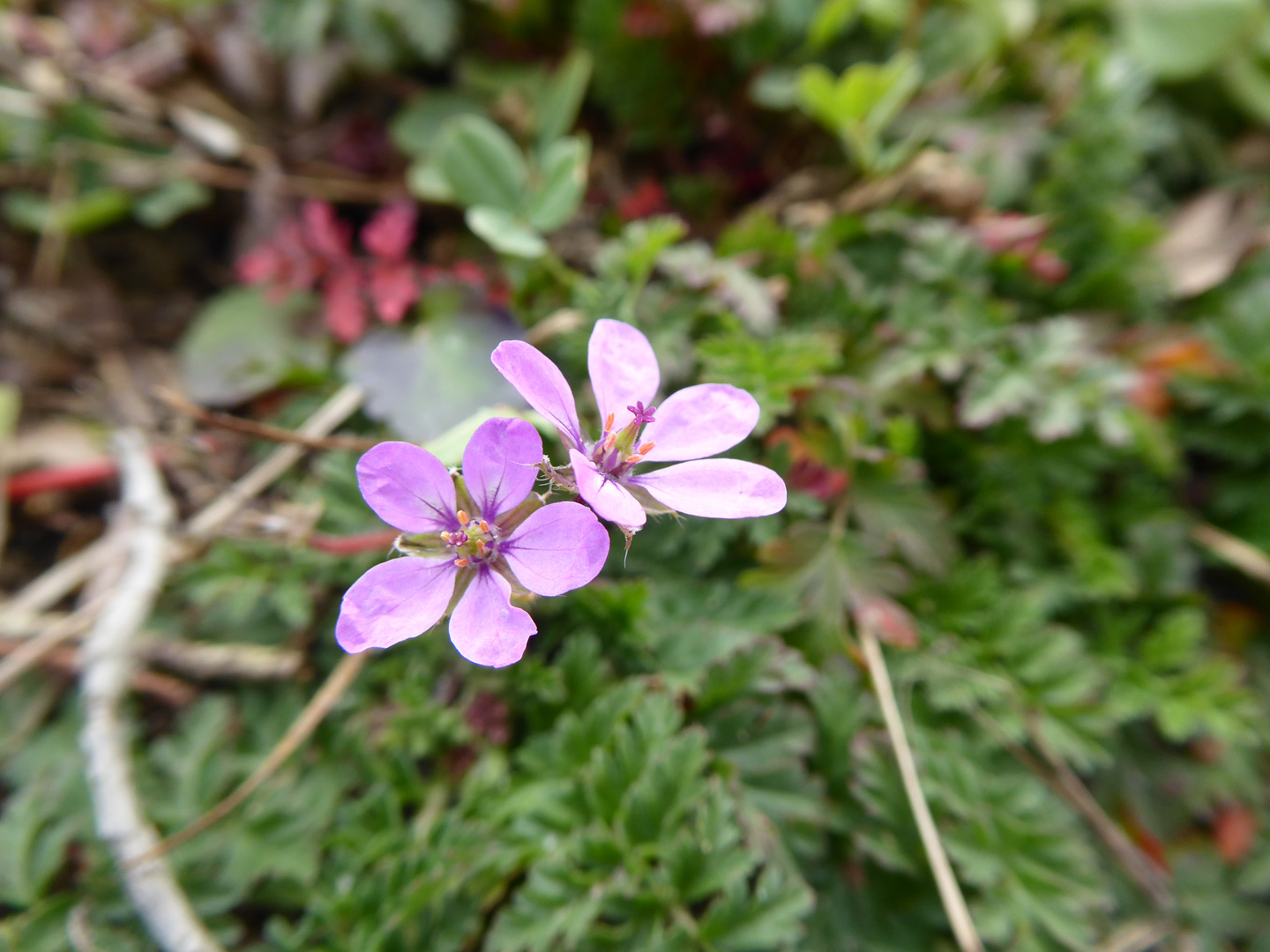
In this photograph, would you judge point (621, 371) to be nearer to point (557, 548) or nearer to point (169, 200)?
point (557, 548)

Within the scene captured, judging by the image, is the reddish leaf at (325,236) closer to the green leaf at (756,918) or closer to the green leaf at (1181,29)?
the green leaf at (756,918)

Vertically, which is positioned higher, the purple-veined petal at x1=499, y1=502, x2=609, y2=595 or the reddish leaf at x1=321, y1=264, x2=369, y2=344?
the reddish leaf at x1=321, y1=264, x2=369, y2=344

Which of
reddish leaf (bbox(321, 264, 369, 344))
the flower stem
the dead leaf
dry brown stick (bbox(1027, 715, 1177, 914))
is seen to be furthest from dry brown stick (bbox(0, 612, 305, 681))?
the dead leaf

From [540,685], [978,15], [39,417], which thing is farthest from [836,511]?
[39,417]

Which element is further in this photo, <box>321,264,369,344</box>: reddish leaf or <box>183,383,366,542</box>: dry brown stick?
<box>321,264,369,344</box>: reddish leaf

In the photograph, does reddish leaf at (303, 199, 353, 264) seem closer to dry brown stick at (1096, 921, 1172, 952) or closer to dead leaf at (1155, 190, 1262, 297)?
dead leaf at (1155, 190, 1262, 297)

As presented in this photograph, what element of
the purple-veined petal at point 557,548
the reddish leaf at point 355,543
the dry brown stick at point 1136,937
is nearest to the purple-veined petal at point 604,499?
the purple-veined petal at point 557,548
